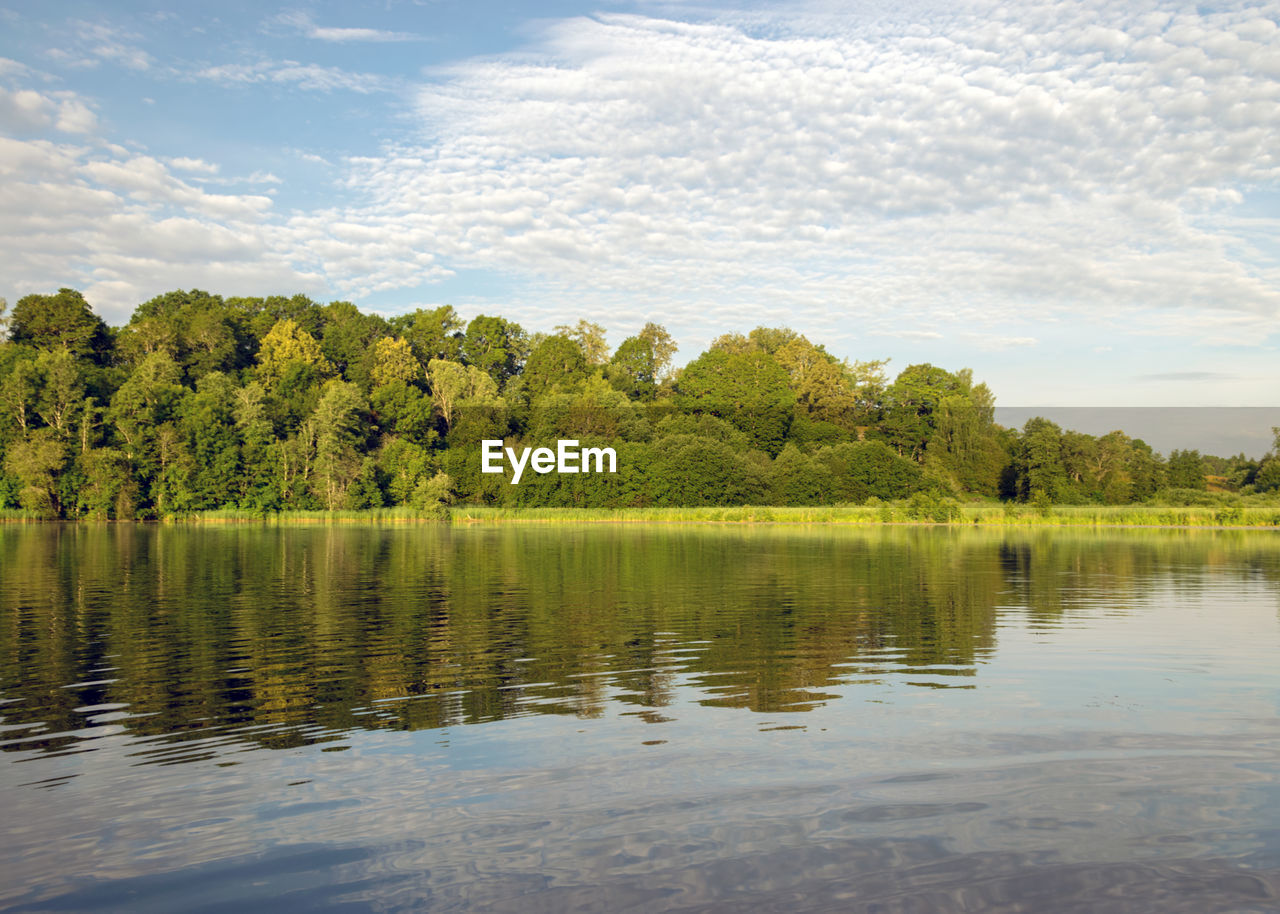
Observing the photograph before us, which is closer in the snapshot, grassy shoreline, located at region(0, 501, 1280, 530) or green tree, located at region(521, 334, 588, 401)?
grassy shoreline, located at region(0, 501, 1280, 530)

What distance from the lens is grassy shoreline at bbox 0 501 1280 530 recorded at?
68.2 metres

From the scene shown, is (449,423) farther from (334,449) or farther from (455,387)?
(334,449)

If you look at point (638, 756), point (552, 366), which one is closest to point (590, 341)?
point (552, 366)

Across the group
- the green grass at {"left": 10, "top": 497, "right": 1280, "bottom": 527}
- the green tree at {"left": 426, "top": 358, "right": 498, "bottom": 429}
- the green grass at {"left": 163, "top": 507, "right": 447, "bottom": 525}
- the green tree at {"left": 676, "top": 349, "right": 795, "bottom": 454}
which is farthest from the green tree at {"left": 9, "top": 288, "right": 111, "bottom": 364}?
the green tree at {"left": 676, "top": 349, "right": 795, "bottom": 454}

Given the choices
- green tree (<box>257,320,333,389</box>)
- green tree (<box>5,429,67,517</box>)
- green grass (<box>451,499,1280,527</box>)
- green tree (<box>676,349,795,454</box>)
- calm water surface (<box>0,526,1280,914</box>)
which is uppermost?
green tree (<box>257,320,333,389</box>)

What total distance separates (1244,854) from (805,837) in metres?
3.36

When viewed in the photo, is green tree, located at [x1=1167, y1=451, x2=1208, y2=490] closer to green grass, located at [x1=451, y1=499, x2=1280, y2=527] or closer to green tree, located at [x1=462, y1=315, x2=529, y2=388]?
green grass, located at [x1=451, y1=499, x2=1280, y2=527]

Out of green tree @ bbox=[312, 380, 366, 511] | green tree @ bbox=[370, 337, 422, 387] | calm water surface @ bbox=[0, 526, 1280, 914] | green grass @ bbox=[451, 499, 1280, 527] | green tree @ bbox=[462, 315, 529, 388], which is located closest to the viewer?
calm water surface @ bbox=[0, 526, 1280, 914]

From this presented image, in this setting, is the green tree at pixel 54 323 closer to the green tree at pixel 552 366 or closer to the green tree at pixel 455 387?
the green tree at pixel 455 387

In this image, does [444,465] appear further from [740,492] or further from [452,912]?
[452,912]

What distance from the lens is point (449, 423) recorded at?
106688 mm

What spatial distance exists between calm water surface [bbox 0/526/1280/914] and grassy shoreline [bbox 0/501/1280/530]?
53.2m

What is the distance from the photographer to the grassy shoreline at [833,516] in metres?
68.2

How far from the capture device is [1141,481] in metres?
89.4
